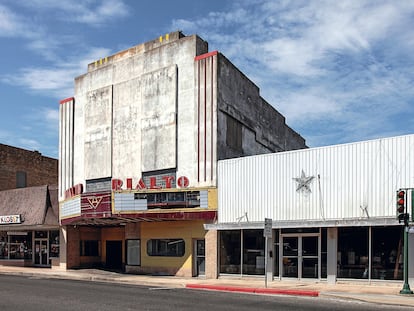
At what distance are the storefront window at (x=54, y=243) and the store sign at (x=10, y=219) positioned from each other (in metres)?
2.36

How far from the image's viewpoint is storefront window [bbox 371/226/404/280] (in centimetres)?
2127

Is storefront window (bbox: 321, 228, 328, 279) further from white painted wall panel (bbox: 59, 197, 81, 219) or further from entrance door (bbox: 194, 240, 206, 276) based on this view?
white painted wall panel (bbox: 59, 197, 81, 219)

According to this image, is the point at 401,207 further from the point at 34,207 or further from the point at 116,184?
the point at 34,207

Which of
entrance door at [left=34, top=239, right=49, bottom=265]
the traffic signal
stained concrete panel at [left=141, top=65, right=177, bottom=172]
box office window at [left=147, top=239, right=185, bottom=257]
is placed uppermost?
stained concrete panel at [left=141, top=65, right=177, bottom=172]

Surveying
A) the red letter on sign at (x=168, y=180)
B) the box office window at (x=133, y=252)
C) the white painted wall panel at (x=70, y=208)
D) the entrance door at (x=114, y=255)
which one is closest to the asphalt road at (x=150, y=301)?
the red letter on sign at (x=168, y=180)

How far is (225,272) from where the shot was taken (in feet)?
86.0

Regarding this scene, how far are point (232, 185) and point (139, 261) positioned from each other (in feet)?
25.6

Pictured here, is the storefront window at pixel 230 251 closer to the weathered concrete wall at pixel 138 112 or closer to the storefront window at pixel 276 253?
the storefront window at pixel 276 253

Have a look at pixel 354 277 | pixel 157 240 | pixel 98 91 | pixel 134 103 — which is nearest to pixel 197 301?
→ pixel 354 277

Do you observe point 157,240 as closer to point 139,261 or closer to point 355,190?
point 139,261

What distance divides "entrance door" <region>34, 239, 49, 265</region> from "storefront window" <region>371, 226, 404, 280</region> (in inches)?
934

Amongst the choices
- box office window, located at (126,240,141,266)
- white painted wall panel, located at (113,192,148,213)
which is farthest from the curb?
box office window, located at (126,240,141,266)

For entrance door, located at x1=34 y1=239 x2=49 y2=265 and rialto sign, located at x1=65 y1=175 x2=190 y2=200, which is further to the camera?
entrance door, located at x1=34 y1=239 x2=49 y2=265

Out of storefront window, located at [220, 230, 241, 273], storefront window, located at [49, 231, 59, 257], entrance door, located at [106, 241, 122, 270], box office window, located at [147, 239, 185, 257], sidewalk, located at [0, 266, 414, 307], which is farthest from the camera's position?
storefront window, located at [49, 231, 59, 257]
